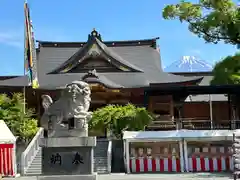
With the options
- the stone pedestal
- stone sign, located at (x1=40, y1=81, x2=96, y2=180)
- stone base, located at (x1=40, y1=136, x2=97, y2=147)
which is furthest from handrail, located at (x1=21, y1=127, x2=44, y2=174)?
stone base, located at (x1=40, y1=136, x2=97, y2=147)

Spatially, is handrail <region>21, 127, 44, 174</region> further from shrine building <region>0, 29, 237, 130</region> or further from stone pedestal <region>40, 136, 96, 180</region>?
shrine building <region>0, 29, 237, 130</region>

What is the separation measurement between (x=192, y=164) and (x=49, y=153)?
32.5 ft

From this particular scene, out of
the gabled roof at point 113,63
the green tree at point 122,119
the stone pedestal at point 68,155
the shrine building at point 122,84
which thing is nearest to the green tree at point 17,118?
the green tree at point 122,119

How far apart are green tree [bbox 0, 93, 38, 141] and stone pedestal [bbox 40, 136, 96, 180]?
46.8 feet

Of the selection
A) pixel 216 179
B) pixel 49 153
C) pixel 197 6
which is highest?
pixel 197 6

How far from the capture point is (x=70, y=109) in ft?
52.5

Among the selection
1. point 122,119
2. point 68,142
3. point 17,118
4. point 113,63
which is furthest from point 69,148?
point 113,63

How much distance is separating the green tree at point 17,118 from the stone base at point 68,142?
562 inches

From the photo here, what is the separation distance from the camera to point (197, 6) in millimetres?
A: 24703

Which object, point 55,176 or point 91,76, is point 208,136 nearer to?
point 55,176

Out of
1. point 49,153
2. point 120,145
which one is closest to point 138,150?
point 120,145

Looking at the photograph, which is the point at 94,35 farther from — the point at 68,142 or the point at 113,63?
the point at 68,142

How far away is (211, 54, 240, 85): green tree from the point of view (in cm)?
2678

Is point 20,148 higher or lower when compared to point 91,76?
lower
